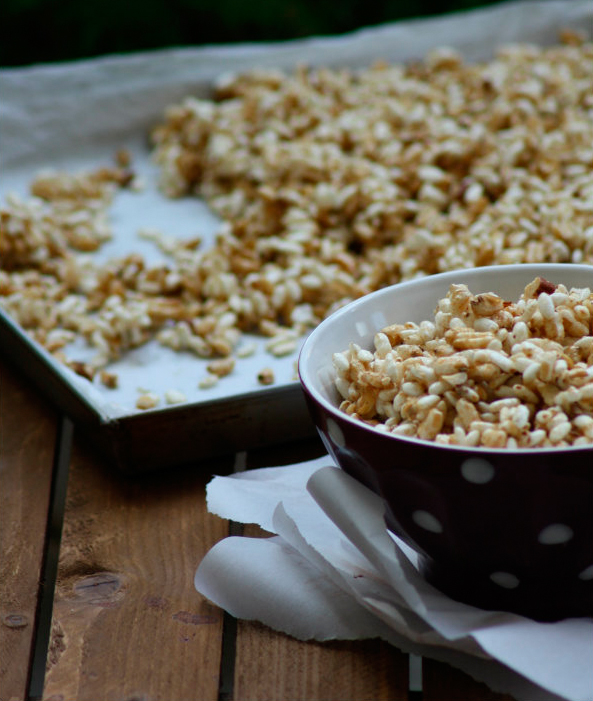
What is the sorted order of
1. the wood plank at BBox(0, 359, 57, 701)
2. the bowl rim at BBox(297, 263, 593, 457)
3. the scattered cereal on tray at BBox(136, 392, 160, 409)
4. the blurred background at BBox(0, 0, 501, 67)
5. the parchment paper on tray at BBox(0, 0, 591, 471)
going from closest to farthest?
the bowl rim at BBox(297, 263, 593, 457) < the wood plank at BBox(0, 359, 57, 701) < the scattered cereal on tray at BBox(136, 392, 160, 409) < the parchment paper on tray at BBox(0, 0, 591, 471) < the blurred background at BBox(0, 0, 501, 67)

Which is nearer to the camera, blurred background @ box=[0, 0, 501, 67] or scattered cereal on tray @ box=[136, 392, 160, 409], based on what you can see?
scattered cereal on tray @ box=[136, 392, 160, 409]

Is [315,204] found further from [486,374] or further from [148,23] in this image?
[148,23]

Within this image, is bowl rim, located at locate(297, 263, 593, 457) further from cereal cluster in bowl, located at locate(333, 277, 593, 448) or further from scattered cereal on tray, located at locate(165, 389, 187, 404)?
scattered cereal on tray, located at locate(165, 389, 187, 404)

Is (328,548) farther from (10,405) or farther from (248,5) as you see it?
(248,5)

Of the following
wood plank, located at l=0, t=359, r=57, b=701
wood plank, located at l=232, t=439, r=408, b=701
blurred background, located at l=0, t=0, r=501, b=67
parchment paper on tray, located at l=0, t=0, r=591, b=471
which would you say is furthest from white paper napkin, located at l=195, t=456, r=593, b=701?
blurred background, located at l=0, t=0, r=501, b=67

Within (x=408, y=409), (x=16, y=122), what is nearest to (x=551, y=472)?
(x=408, y=409)

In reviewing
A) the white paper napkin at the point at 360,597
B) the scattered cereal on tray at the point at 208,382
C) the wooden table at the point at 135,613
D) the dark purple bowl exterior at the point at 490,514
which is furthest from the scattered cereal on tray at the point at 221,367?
the dark purple bowl exterior at the point at 490,514

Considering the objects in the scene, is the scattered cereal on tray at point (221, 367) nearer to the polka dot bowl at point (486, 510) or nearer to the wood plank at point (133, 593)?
the wood plank at point (133, 593)
